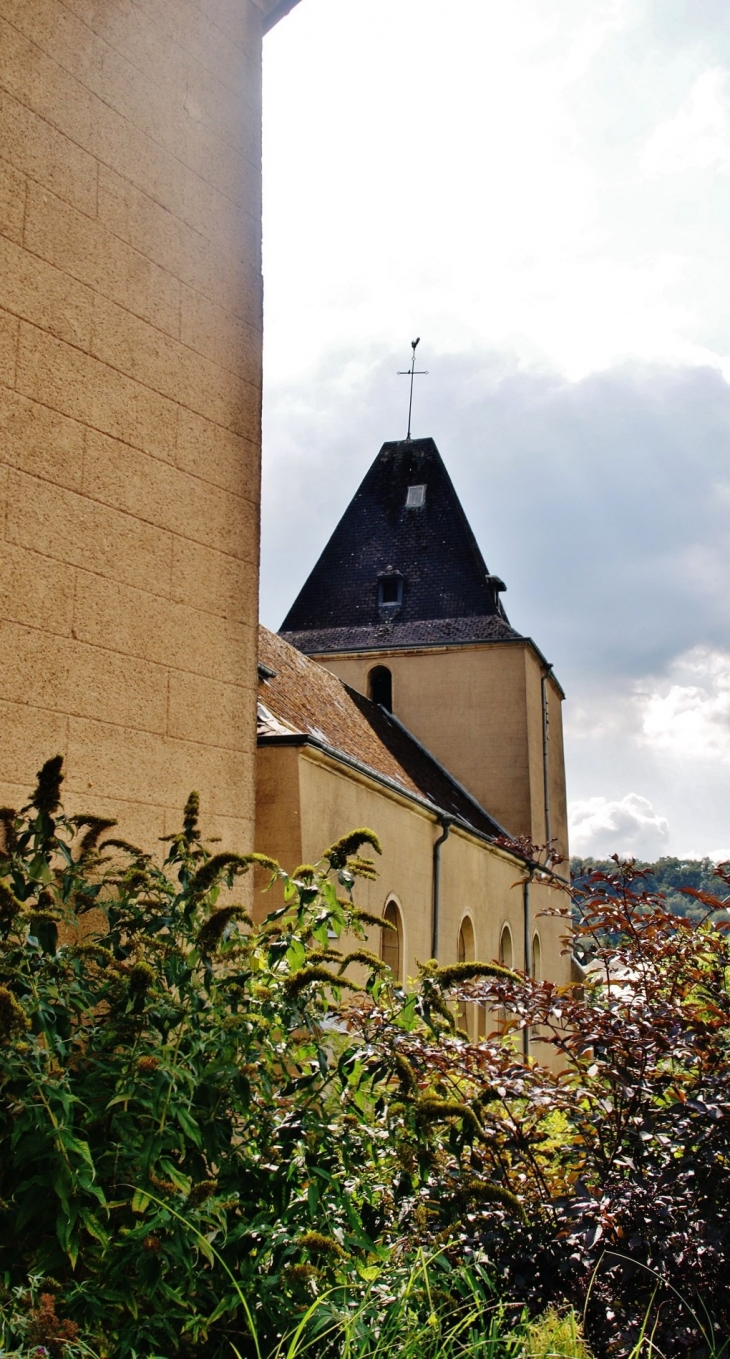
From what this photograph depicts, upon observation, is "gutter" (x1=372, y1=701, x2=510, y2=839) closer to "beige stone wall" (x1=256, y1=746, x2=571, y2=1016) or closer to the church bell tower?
the church bell tower

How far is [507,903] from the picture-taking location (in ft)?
71.4

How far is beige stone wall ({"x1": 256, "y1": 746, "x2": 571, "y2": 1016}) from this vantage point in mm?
11719

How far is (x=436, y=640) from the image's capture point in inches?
1073

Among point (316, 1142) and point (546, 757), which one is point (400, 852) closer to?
point (316, 1142)

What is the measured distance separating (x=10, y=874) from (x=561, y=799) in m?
27.2

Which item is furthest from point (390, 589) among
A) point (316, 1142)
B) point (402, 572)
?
point (316, 1142)

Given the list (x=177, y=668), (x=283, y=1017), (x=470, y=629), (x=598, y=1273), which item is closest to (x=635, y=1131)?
(x=598, y=1273)

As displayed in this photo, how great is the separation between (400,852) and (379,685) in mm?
12134

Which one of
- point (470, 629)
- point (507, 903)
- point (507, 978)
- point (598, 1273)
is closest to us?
point (598, 1273)

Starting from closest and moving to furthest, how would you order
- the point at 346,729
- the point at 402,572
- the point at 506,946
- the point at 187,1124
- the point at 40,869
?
the point at 187,1124, the point at 40,869, the point at 346,729, the point at 506,946, the point at 402,572

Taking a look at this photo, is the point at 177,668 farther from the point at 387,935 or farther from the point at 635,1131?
the point at 387,935

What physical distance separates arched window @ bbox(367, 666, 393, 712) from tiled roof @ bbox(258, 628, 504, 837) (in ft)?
3.28

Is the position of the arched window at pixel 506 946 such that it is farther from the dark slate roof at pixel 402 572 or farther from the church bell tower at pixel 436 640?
A: the dark slate roof at pixel 402 572

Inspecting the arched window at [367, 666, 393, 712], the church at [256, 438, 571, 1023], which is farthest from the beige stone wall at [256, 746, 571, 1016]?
the arched window at [367, 666, 393, 712]
